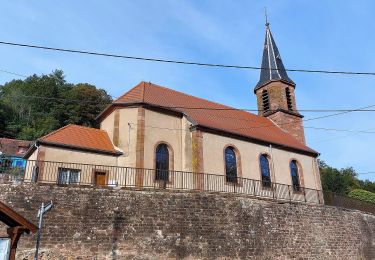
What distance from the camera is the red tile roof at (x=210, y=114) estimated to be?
21109 mm

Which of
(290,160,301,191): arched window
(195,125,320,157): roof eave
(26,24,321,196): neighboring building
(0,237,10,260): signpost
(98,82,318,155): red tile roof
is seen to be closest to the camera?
(0,237,10,260): signpost

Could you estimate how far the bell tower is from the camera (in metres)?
29.6

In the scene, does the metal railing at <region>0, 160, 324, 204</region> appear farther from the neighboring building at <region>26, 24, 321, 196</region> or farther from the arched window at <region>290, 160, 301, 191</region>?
the arched window at <region>290, 160, 301, 191</region>

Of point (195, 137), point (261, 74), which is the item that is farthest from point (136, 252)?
point (261, 74)

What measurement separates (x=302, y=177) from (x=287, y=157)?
1808mm

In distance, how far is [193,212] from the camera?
1487 cm

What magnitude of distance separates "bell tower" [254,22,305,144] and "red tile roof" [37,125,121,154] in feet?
45.5

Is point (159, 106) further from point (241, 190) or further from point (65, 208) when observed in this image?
point (65, 208)

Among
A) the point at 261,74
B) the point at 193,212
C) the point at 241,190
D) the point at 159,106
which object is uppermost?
the point at 261,74

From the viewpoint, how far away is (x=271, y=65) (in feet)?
107

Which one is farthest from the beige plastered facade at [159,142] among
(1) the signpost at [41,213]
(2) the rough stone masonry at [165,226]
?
(1) the signpost at [41,213]

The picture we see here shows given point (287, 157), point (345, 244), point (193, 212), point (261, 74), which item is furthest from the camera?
point (261, 74)

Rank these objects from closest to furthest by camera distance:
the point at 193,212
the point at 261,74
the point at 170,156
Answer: the point at 193,212 → the point at 170,156 → the point at 261,74

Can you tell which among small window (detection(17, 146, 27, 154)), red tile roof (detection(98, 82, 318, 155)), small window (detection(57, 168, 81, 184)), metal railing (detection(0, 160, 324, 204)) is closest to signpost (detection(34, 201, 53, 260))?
metal railing (detection(0, 160, 324, 204))
